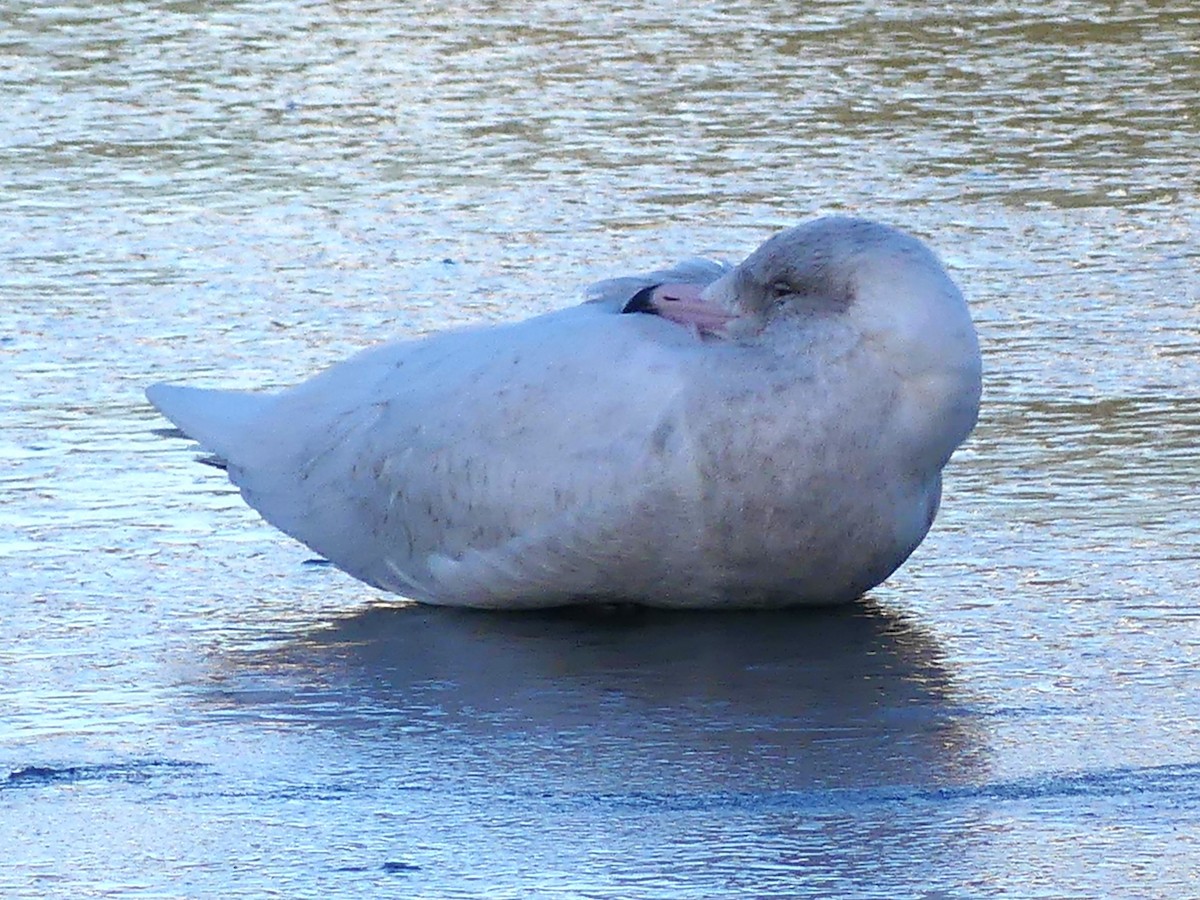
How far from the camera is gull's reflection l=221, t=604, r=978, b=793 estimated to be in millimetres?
3900

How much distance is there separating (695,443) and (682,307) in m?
0.36

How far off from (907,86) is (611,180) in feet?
6.12

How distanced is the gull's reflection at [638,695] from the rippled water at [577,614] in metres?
0.01

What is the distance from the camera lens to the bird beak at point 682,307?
15.9ft

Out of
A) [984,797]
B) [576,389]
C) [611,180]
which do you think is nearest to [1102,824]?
[984,797]

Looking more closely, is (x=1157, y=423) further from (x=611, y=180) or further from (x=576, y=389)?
(x=611, y=180)

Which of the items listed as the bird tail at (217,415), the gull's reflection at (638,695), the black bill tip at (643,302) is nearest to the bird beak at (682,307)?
the black bill tip at (643,302)

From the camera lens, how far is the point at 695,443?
4.60m

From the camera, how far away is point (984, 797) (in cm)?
371

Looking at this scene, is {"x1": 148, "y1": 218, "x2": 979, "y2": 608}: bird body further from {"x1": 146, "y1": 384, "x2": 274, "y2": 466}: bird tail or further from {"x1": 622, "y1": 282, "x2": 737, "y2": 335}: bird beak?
{"x1": 146, "y1": 384, "x2": 274, "y2": 466}: bird tail

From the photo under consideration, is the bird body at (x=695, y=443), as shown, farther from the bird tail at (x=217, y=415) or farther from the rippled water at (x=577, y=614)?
the bird tail at (x=217, y=415)

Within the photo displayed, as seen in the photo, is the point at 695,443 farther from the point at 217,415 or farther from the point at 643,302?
the point at 217,415

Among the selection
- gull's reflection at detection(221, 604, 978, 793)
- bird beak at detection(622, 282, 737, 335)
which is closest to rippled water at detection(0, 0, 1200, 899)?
gull's reflection at detection(221, 604, 978, 793)

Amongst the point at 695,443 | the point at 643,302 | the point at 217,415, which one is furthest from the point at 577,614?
the point at 217,415
